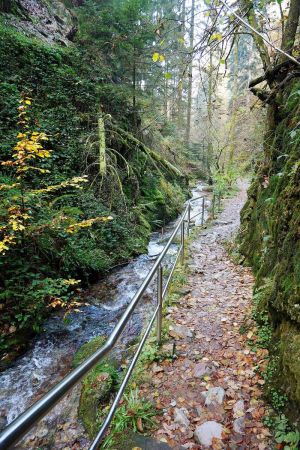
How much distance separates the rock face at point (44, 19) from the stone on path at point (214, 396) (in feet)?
40.8

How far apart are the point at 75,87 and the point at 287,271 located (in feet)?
30.7

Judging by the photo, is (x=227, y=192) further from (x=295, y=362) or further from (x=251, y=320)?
(x=295, y=362)

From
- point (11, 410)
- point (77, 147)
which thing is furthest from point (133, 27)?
point (11, 410)

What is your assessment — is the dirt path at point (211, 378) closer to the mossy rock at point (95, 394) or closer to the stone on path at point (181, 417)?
the stone on path at point (181, 417)

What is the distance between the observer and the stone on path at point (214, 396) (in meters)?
2.64

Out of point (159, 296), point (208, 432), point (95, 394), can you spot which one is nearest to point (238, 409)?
point (208, 432)

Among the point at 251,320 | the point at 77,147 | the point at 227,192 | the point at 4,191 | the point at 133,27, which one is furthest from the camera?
the point at 227,192

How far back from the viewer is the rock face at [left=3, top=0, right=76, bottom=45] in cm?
1080

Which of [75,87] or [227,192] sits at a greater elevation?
[75,87]

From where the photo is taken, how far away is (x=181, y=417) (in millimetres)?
2518

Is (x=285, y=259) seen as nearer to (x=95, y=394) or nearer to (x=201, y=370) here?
(x=201, y=370)

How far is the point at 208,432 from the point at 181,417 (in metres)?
0.27

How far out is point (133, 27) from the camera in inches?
416

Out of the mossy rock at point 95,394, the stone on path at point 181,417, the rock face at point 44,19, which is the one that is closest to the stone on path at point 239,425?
the stone on path at point 181,417
